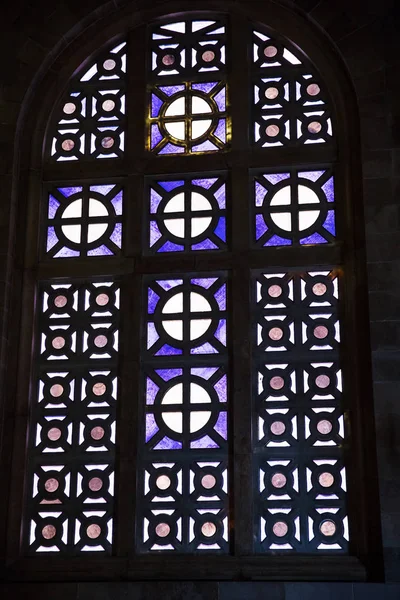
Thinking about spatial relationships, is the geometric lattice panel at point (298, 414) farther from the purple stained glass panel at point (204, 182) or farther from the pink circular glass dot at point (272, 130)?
the pink circular glass dot at point (272, 130)

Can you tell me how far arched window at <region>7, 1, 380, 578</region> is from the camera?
9.65 metres

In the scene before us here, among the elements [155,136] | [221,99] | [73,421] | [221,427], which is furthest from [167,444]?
[221,99]

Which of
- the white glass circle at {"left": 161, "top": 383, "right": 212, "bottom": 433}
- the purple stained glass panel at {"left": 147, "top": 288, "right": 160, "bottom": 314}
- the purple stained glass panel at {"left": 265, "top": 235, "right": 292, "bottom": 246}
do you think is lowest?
the white glass circle at {"left": 161, "top": 383, "right": 212, "bottom": 433}

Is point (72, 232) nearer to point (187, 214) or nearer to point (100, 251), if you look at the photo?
point (100, 251)

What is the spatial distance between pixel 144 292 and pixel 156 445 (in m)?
1.39

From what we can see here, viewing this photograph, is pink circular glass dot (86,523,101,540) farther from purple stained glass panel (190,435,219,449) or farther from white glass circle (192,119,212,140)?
white glass circle (192,119,212,140)

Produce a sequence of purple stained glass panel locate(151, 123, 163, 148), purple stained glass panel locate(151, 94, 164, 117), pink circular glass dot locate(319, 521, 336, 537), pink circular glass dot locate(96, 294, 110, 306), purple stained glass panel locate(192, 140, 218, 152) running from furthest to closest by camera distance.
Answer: purple stained glass panel locate(151, 94, 164, 117)
purple stained glass panel locate(151, 123, 163, 148)
purple stained glass panel locate(192, 140, 218, 152)
pink circular glass dot locate(96, 294, 110, 306)
pink circular glass dot locate(319, 521, 336, 537)

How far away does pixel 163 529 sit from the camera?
9.68 metres

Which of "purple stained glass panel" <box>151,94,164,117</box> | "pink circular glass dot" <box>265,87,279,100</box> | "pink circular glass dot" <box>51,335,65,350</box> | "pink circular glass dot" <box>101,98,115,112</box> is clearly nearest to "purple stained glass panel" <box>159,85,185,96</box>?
"purple stained glass panel" <box>151,94,164,117</box>

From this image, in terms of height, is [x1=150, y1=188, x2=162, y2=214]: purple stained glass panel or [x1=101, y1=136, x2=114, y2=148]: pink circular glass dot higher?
[x1=101, y1=136, x2=114, y2=148]: pink circular glass dot

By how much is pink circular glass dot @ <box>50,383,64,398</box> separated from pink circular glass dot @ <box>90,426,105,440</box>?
46 cm

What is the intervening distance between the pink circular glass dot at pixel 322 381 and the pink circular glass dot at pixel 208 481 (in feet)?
3.91

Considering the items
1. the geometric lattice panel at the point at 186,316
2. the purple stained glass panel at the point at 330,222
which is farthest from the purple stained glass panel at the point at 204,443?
the purple stained glass panel at the point at 330,222

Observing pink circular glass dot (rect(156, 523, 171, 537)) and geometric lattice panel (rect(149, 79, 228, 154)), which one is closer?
pink circular glass dot (rect(156, 523, 171, 537))
